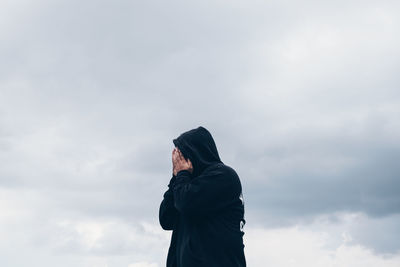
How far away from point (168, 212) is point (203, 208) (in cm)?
82

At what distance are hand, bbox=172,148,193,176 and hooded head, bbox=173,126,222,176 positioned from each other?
5 centimetres

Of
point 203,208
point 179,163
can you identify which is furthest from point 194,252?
point 179,163

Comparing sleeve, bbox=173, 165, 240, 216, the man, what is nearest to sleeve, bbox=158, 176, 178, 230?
the man

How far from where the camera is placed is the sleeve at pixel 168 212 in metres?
7.52

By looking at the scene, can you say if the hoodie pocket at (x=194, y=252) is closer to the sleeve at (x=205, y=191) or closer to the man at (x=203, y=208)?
the man at (x=203, y=208)

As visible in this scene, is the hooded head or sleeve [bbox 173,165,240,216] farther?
the hooded head

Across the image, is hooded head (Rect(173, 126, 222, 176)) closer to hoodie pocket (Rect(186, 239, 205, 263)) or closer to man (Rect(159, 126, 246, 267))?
man (Rect(159, 126, 246, 267))

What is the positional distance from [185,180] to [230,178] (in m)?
0.59

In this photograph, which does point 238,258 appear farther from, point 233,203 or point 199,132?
point 199,132

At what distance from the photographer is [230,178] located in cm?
714

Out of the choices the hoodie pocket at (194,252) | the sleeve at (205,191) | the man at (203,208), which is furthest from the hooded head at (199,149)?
the hoodie pocket at (194,252)

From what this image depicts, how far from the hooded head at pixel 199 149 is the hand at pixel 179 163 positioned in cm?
5

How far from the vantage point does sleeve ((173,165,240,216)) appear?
6848 mm

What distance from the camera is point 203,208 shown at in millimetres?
6887
